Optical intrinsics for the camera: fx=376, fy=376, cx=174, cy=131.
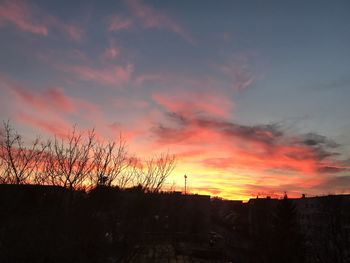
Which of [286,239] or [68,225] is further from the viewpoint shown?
[286,239]

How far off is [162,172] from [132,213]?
7.68 feet

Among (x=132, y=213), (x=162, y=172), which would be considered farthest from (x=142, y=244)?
(x=162, y=172)

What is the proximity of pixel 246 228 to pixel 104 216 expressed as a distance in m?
72.6

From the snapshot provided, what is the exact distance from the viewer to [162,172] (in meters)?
17.3

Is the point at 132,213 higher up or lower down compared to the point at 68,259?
higher up

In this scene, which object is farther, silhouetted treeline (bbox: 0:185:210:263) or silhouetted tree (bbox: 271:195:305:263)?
silhouetted tree (bbox: 271:195:305:263)

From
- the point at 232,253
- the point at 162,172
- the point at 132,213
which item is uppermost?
the point at 162,172

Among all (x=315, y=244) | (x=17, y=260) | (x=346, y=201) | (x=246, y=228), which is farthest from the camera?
(x=246, y=228)

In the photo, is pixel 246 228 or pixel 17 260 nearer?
pixel 17 260

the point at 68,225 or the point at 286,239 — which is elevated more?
the point at 68,225

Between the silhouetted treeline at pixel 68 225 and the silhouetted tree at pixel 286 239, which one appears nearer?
the silhouetted treeline at pixel 68 225

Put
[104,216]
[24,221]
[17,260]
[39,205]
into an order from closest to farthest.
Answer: [17,260]
[24,221]
[39,205]
[104,216]

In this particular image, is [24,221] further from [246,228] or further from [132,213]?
[246,228]

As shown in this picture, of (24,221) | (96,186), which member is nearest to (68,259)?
(24,221)
